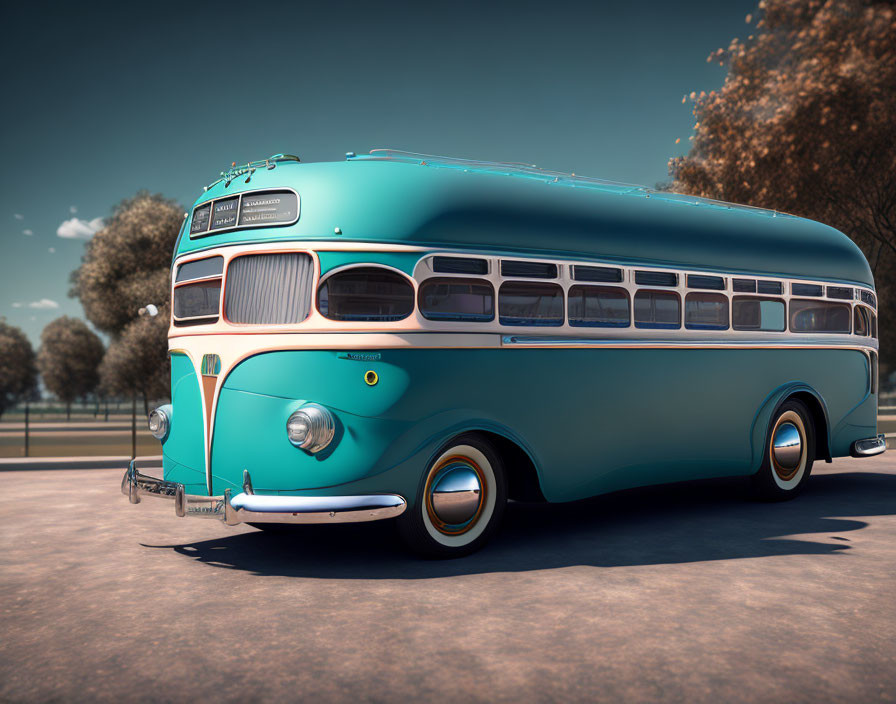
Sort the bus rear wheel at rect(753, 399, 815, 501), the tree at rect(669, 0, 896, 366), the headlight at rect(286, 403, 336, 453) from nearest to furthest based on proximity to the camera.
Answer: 1. the headlight at rect(286, 403, 336, 453)
2. the bus rear wheel at rect(753, 399, 815, 501)
3. the tree at rect(669, 0, 896, 366)

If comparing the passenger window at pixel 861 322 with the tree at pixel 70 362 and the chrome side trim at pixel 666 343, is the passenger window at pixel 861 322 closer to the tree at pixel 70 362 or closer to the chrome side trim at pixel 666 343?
the chrome side trim at pixel 666 343

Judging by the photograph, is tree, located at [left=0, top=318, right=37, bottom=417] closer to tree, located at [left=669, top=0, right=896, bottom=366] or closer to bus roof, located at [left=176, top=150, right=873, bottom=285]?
tree, located at [left=669, top=0, right=896, bottom=366]

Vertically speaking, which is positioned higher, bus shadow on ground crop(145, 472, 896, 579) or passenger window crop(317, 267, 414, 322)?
passenger window crop(317, 267, 414, 322)

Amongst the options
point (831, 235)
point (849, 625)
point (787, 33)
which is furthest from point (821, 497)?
point (787, 33)

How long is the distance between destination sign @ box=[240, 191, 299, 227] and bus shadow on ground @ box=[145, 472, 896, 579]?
8.82 ft

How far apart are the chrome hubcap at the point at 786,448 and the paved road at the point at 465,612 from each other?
0.82 m

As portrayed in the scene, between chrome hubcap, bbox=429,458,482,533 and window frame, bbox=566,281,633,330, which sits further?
window frame, bbox=566,281,633,330

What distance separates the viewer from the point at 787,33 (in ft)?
59.0

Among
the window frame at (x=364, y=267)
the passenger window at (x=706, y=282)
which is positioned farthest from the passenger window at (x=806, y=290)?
the window frame at (x=364, y=267)

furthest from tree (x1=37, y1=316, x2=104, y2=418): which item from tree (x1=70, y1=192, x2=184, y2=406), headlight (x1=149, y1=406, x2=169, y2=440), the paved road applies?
headlight (x1=149, y1=406, x2=169, y2=440)

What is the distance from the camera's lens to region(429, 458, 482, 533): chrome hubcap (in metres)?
6.59

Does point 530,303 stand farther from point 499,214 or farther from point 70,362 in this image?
point 70,362

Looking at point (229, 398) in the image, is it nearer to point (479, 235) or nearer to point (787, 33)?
point (479, 235)

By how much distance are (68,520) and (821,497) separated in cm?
842
